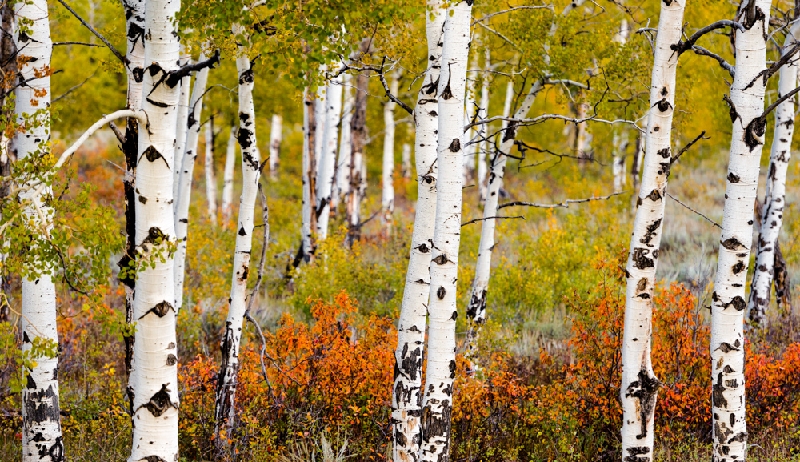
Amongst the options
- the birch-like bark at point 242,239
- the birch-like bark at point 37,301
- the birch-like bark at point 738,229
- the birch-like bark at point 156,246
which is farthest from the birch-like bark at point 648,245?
the birch-like bark at point 37,301

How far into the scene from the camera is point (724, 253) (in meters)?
5.45

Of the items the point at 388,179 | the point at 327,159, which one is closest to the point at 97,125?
the point at 327,159

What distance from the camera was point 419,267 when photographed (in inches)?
217

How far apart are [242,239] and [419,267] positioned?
1605mm

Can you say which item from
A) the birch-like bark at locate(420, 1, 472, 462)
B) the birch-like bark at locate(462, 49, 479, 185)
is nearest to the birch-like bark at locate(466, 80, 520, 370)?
the birch-like bark at locate(462, 49, 479, 185)

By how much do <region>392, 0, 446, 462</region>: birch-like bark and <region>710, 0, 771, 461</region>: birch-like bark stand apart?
7.18 ft

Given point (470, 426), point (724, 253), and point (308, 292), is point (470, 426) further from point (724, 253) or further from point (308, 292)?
point (308, 292)

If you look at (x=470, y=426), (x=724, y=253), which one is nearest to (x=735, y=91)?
(x=724, y=253)

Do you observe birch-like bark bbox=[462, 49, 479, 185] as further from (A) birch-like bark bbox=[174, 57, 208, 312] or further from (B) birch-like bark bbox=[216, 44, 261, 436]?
(A) birch-like bark bbox=[174, 57, 208, 312]

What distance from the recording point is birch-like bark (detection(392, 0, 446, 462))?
548 centimetres

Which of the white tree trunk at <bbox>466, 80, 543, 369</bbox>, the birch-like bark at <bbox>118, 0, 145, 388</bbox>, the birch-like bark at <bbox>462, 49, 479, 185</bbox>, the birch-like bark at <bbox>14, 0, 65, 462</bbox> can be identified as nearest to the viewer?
the birch-like bark at <bbox>118, 0, 145, 388</bbox>

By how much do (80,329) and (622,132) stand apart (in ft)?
51.5

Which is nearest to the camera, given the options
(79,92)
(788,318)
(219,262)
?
(788,318)

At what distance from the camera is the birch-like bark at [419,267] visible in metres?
5.48
